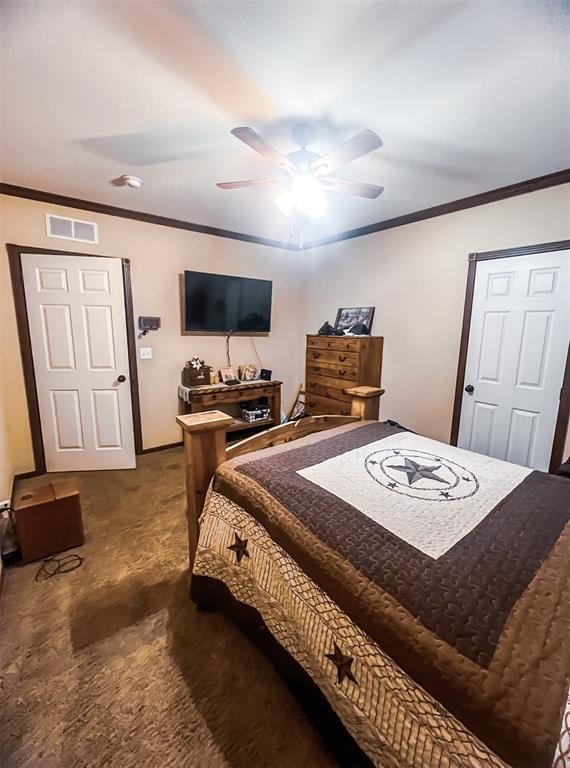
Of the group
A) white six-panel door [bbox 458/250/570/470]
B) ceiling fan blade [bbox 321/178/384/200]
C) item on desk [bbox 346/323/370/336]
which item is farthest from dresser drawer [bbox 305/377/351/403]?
ceiling fan blade [bbox 321/178/384/200]

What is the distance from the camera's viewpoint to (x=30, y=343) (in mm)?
2826

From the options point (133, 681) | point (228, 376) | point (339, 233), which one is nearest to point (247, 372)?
point (228, 376)

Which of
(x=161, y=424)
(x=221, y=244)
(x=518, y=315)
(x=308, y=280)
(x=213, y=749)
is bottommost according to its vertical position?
(x=213, y=749)

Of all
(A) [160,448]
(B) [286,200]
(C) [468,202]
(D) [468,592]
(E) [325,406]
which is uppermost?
(C) [468,202]

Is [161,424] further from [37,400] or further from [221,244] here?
[221,244]

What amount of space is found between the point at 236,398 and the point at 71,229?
7.32 feet

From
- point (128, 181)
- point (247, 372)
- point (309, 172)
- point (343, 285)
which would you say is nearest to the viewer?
point (309, 172)

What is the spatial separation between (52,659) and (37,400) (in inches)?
88.6

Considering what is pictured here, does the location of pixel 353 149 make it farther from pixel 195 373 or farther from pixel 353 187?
pixel 195 373

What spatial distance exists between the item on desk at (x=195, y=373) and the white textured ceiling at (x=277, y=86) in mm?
1805

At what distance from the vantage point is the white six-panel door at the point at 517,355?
241 cm

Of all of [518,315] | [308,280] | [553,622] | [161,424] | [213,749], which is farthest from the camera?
[308,280]

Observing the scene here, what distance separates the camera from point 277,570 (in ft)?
3.82

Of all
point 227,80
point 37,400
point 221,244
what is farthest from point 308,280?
point 37,400
